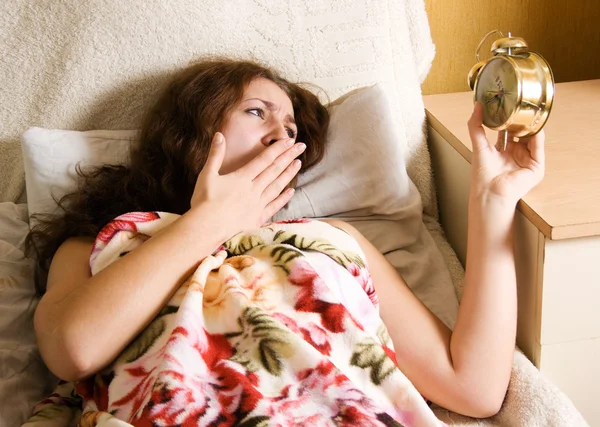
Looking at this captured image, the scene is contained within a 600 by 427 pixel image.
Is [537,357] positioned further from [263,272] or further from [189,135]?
[189,135]

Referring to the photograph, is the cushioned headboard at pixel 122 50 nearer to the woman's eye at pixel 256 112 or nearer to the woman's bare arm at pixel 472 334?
the woman's eye at pixel 256 112

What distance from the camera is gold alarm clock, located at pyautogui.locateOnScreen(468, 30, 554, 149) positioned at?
93 cm

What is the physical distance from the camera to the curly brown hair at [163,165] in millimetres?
1099

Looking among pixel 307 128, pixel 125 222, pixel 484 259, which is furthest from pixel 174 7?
pixel 484 259

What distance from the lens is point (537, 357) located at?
3.21 ft

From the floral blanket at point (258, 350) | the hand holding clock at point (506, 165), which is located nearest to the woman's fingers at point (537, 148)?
the hand holding clock at point (506, 165)

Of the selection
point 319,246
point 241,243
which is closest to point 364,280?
point 319,246

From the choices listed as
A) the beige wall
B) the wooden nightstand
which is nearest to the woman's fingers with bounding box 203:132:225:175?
the wooden nightstand

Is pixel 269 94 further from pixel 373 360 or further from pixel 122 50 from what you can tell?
pixel 373 360

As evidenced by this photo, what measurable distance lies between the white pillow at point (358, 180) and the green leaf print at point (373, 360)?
0.34m

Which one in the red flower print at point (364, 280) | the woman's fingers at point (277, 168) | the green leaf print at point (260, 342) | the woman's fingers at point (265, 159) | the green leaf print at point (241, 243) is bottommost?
the red flower print at point (364, 280)

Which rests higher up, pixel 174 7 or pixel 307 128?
pixel 174 7

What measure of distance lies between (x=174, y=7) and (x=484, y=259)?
75 cm

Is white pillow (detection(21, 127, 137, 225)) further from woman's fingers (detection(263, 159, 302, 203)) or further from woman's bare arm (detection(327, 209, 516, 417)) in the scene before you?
woman's bare arm (detection(327, 209, 516, 417))
